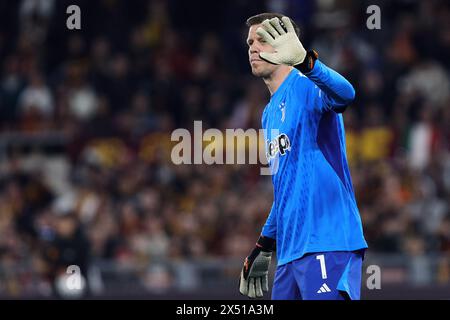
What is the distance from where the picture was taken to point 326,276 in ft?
20.0

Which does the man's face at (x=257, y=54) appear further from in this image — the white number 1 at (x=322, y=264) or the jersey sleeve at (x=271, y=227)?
the white number 1 at (x=322, y=264)

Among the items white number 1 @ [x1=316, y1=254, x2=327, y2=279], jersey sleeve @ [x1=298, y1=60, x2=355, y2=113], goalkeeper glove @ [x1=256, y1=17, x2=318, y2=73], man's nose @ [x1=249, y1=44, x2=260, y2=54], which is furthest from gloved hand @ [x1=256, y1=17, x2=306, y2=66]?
white number 1 @ [x1=316, y1=254, x2=327, y2=279]

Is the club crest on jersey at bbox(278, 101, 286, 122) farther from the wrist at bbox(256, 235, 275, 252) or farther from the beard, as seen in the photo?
the wrist at bbox(256, 235, 275, 252)

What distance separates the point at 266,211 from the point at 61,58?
4.78 m

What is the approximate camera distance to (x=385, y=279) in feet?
39.0

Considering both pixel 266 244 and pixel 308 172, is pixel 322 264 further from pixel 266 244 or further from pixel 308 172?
pixel 266 244

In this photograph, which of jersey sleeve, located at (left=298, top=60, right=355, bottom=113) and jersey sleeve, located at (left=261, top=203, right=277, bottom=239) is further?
jersey sleeve, located at (left=261, top=203, right=277, bottom=239)

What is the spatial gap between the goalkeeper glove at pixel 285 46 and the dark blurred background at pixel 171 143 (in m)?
4.98

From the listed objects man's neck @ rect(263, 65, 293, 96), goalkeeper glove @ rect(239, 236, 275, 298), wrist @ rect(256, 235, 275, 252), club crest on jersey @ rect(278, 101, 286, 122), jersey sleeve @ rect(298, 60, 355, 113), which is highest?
man's neck @ rect(263, 65, 293, 96)

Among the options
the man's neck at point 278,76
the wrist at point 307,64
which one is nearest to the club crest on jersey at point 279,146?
the man's neck at point 278,76

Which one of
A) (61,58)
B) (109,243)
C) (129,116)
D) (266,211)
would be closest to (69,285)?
(109,243)

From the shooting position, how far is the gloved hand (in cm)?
589

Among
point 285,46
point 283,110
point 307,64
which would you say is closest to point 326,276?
point 283,110

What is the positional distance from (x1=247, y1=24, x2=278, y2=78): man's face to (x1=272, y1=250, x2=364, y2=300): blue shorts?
43.7 inches
